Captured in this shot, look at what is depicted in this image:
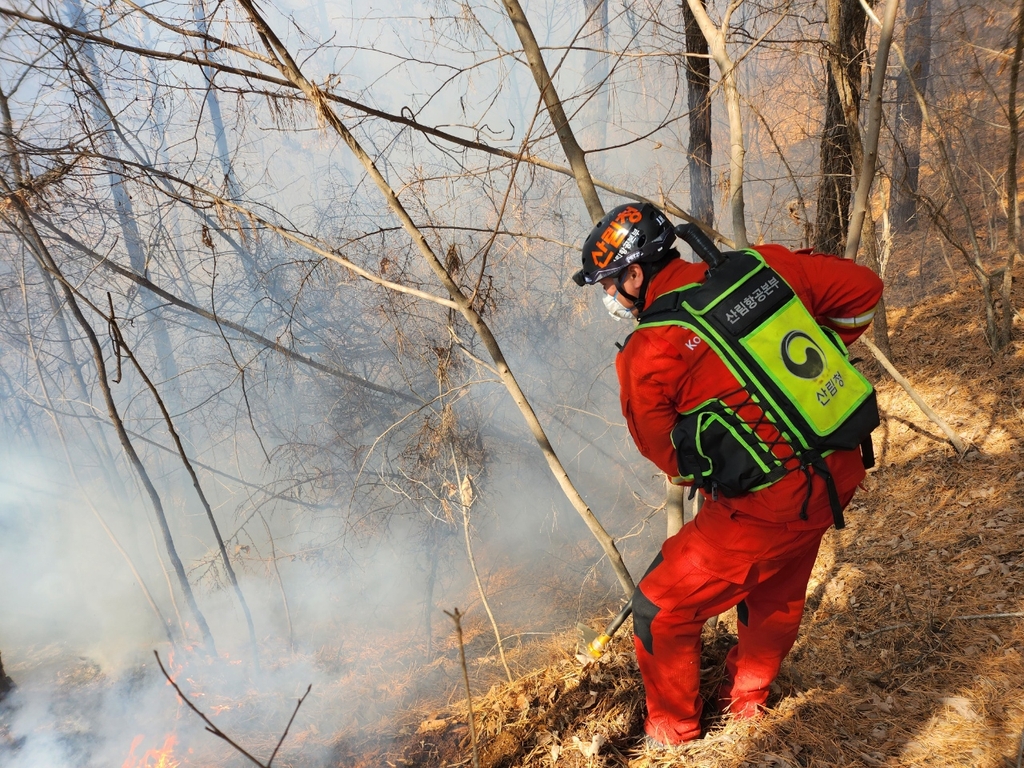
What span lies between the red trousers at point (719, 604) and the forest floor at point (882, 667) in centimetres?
17

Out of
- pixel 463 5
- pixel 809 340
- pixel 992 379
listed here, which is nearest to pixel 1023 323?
pixel 992 379

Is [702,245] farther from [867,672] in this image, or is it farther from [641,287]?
[867,672]

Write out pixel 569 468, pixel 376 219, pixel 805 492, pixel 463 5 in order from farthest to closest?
1. pixel 376 219
2. pixel 569 468
3. pixel 463 5
4. pixel 805 492

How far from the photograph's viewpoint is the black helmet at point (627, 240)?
2318 mm

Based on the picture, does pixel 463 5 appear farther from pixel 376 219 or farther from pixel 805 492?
pixel 376 219

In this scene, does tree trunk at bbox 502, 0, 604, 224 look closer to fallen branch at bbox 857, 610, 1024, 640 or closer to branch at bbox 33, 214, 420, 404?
branch at bbox 33, 214, 420, 404

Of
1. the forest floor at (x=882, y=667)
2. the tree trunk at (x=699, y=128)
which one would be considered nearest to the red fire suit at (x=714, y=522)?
the forest floor at (x=882, y=667)

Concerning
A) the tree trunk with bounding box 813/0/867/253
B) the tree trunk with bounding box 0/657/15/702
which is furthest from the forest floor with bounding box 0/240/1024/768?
the tree trunk with bounding box 813/0/867/253

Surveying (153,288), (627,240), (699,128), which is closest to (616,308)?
(627,240)

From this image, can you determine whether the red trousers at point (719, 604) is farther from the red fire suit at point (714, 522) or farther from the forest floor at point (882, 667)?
the forest floor at point (882, 667)

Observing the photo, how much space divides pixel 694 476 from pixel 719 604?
588mm

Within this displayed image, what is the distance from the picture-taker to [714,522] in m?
2.38

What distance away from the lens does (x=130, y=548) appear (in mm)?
11641

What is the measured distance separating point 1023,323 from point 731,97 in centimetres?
423
